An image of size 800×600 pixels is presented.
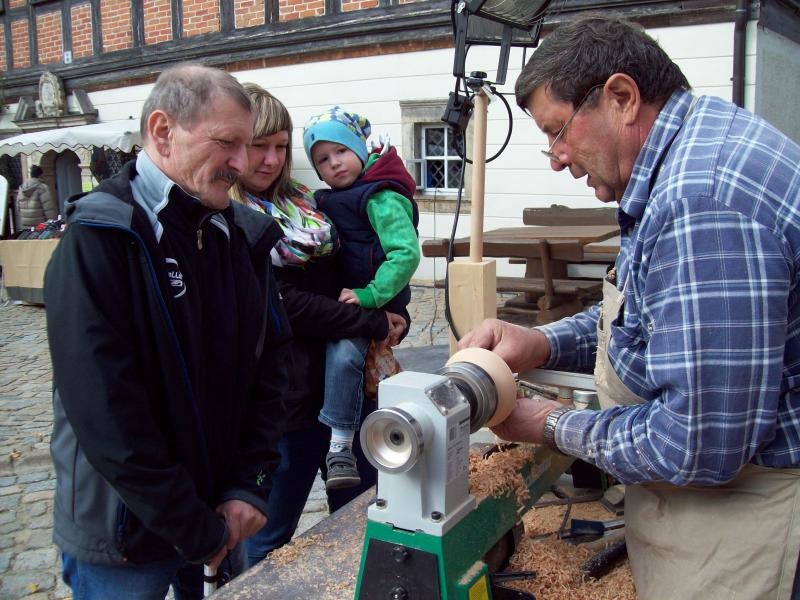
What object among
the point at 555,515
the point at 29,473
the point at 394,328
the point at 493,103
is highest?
the point at 493,103

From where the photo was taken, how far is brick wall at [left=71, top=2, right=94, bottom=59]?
1248 centimetres

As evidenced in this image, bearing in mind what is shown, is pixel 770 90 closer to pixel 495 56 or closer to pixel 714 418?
pixel 495 56

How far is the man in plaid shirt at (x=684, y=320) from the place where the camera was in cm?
106

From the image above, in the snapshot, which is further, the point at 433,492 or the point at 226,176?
the point at 226,176

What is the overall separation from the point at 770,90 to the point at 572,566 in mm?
7429

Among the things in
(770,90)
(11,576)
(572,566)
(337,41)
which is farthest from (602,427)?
(337,41)

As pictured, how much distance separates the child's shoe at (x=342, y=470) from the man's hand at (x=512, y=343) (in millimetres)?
908

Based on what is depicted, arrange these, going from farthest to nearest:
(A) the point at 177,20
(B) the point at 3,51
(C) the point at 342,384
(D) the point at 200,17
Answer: (B) the point at 3,51 → (A) the point at 177,20 → (D) the point at 200,17 → (C) the point at 342,384

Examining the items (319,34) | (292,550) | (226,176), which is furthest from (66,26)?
(292,550)

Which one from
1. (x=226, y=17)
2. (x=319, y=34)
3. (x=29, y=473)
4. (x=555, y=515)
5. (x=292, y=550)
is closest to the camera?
(x=292, y=550)

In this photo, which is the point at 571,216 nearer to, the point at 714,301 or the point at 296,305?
the point at 296,305

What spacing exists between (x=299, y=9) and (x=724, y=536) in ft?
32.0

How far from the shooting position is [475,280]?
93.8 inches

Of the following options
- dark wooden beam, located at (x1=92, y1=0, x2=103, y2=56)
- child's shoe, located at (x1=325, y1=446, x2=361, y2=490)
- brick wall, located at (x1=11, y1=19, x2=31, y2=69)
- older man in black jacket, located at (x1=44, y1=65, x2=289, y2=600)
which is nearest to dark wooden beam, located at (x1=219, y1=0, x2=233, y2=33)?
dark wooden beam, located at (x1=92, y1=0, x2=103, y2=56)
